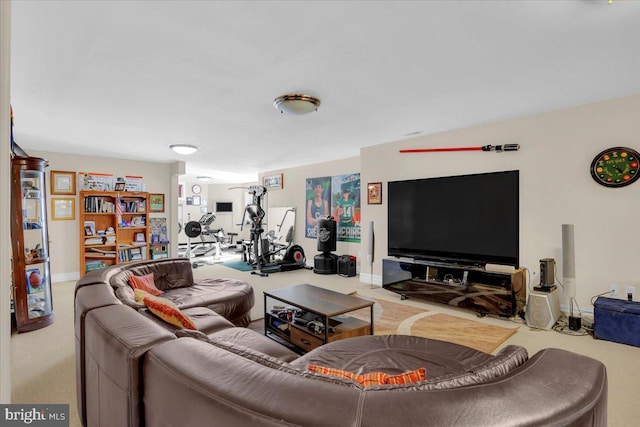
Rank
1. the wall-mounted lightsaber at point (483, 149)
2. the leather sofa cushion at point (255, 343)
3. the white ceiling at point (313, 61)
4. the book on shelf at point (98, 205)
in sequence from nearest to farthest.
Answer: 1. the white ceiling at point (313, 61)
2. the leather sofa cushion at point (255, 343)
3. the wall-mounted lightsaber at point (483, 149)
4. the book on shelf at point (98, 205)

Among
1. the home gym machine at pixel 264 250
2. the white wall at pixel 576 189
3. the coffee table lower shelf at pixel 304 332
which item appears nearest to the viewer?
the coffee table lower shelf at pixel 304 332

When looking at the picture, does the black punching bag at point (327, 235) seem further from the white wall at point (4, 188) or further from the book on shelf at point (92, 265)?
the white wall at point (4, 188)

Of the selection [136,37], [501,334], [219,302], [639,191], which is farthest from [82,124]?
[639,191]

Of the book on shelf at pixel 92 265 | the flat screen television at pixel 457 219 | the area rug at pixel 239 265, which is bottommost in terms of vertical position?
the area rug at pixel 239 265

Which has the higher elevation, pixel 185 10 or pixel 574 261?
pixel 185 10

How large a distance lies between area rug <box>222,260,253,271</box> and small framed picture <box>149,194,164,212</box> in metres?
1.94

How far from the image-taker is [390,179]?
5.14m

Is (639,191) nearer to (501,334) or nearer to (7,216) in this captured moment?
(501,334)

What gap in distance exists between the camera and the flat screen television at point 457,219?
3.60m

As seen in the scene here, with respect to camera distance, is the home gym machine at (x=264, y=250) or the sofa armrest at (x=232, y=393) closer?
the sofa armrest at (x=232, y=393)

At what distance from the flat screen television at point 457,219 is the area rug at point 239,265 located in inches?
137

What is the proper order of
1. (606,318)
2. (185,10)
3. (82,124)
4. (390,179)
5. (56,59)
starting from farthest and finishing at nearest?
(390,179)
(82,124)
(606,318)
(56,59)
(185,10)

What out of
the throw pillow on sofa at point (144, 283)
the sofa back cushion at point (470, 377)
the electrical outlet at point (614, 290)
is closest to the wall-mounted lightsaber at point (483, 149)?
the electrical outlet at point (614, 290)

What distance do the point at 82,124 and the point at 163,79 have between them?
2.12m
